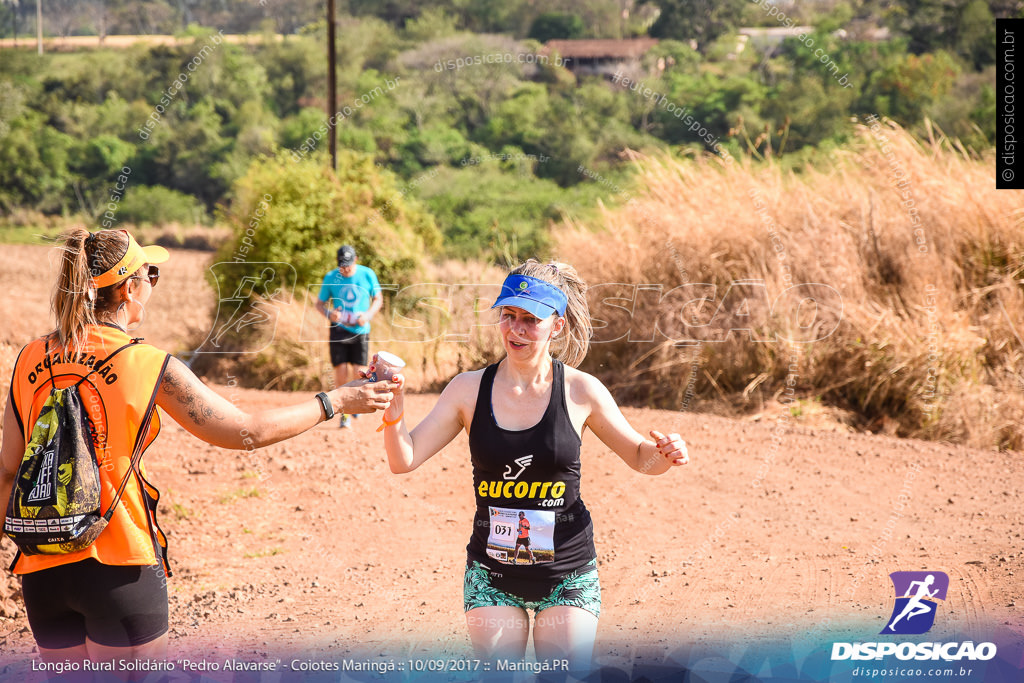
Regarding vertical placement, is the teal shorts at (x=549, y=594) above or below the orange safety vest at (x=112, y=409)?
below

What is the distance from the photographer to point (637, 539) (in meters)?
6.21

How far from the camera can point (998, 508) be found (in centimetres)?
670

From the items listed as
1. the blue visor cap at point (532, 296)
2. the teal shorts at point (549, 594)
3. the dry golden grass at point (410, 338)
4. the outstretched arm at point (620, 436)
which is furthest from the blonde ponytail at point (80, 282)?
the dry golden grass at point (410, 338)

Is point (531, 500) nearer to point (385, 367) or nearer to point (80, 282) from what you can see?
point (385, 367)

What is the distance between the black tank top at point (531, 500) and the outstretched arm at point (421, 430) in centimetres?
15

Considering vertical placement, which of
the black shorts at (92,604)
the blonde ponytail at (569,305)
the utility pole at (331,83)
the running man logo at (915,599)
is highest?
the utility pole at (331,83)

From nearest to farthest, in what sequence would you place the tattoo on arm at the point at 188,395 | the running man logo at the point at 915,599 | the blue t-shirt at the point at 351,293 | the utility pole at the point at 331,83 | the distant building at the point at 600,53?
1. the tattoo on arm at the point at 188,395
2. the running man logo at the point at 915,599
3. the blue t-shirt at the point at 351,293
4. the utility pole at the point at 331,83
5. the distant building at the point at 600,53

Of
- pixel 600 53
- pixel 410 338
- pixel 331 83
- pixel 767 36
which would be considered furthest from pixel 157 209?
pixel 410 338

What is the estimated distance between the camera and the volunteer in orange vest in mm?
2525

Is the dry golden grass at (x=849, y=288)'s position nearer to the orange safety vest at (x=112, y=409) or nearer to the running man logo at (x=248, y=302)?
the running man logo at (x=248, y=302)

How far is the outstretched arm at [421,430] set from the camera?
3.01 m

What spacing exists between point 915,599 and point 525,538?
316 cm

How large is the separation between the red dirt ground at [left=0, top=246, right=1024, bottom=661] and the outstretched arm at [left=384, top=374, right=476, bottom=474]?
1769 millimetres

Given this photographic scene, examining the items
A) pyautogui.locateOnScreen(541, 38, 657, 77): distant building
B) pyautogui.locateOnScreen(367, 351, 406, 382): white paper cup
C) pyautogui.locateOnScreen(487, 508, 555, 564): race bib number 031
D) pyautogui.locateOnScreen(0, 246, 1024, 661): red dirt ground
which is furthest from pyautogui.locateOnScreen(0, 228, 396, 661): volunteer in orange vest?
pyautogui.locateOnScreen(541, 38, 657, 77): distant building
